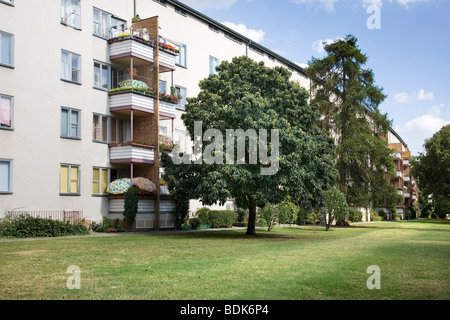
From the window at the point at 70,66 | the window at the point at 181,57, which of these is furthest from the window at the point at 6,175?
the window at the point at 181,57

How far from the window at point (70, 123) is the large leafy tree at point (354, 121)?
2403 centimetres

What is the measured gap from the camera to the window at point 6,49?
24.6 meters

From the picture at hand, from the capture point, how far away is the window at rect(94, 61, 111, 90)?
1185 inches

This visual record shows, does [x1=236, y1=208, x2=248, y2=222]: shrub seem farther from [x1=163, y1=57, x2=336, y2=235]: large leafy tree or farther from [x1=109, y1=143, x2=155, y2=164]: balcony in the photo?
[x1=163, y1=57, x2=336, y2=235]: large leafy tree

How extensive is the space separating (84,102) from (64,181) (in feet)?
16.3

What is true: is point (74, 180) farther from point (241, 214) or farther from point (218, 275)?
point (218, 275)

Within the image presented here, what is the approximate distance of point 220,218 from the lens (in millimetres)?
37000

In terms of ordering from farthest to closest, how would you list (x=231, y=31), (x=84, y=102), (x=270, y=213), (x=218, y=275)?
(x=231, y=31), (x=270, y=213), (x=84, y=102), (x=218, y=275)

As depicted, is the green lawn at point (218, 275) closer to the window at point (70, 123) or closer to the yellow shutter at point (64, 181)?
the yellow shutter at point (64, 181)

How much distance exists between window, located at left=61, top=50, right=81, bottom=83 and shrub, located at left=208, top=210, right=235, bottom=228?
14319mm

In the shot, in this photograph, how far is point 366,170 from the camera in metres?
44.4

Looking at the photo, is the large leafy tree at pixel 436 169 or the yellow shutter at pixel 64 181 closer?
the yellow shutter at pixel 64 181

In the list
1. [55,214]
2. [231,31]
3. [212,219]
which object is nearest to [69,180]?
[55,214]
